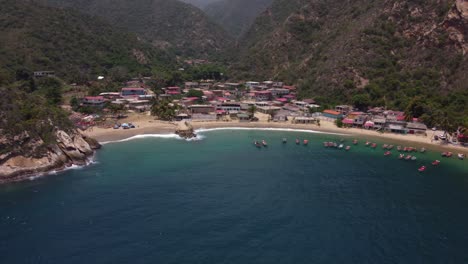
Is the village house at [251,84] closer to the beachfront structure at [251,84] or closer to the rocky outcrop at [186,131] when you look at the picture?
the beachfront structure at [251,84]

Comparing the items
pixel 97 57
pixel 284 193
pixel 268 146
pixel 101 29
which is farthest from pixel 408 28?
pixel 101 29

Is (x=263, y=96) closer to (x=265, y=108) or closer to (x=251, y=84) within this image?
(x=265, y=108)

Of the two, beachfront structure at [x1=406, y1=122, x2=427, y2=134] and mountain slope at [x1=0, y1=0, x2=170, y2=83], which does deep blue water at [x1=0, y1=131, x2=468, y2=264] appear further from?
mountain slope at [x1=0, y1=0, x2=170, y2=83]

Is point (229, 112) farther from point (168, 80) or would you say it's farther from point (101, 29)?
point (101, 29)

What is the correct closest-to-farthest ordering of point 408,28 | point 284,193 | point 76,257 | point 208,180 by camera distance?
1. point 76,257
2. point 284,193
3. point 208,180
4. point 408,28

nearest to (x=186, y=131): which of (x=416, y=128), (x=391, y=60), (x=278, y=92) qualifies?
(x=278, y=92)

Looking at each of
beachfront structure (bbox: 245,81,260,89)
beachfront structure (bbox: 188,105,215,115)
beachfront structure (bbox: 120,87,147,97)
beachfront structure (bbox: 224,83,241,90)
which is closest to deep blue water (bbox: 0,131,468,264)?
beachfront structure (bbox: 188,105,215,115)

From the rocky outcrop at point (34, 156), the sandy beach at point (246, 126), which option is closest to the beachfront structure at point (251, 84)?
the sandy beach at point (246, 126)
